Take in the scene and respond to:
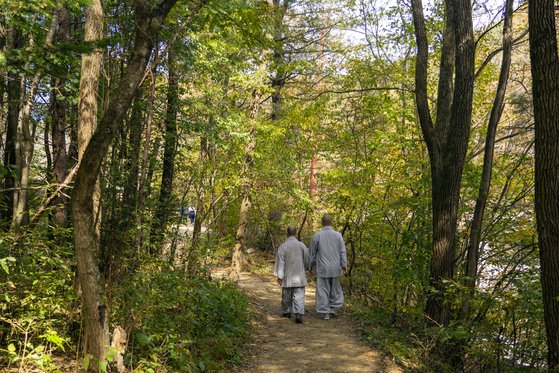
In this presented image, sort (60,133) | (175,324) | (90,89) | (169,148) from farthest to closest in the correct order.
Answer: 1. (169,148)
2. (60,133)
3. (175,324)
4. (90,89)

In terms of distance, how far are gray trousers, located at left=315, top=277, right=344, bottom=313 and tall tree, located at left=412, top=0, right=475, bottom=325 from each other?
2.00 m

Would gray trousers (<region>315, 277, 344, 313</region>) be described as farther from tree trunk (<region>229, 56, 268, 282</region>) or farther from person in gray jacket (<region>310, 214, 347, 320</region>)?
tree trunk (<region>229, 56, 268, 282</region>)

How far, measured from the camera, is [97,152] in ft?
11.4

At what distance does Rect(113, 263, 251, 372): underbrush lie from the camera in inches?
203

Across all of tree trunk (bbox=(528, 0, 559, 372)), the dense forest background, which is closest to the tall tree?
the dense forest background

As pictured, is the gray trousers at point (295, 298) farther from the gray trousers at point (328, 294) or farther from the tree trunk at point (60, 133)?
the tree trunk at point (60, 133)

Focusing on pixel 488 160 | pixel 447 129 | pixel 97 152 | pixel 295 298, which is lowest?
pixel 295 298

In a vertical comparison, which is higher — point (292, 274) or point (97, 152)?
point (97, 152)

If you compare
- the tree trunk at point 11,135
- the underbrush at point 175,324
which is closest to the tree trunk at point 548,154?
the underbrush at point 175,324

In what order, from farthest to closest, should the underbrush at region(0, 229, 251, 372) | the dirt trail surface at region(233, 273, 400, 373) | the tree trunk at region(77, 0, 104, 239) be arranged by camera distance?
the dirt trail surface at region(233, 273, 400, 373) → the tree trunk at region(77, 0, 104, 239) → the underbrush at region(0, 229, 251, 372)

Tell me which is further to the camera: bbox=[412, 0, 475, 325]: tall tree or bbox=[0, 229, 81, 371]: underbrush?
bbox=[412, 0, 475, 325]: tall tree

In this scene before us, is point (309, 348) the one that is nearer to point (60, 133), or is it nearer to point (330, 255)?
point (330, 255)

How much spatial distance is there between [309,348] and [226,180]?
5.35 meters

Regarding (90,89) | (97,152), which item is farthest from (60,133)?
(97,152)
